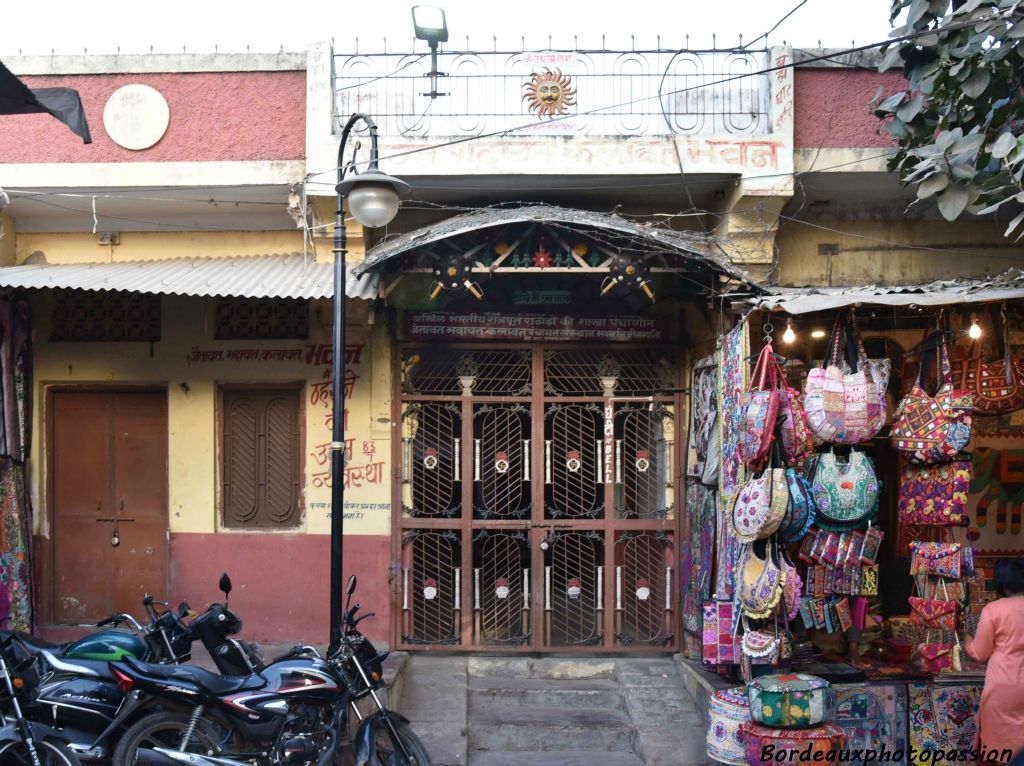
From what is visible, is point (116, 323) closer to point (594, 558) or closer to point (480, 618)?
point (480, 618)

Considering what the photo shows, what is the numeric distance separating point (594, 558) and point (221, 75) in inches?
206

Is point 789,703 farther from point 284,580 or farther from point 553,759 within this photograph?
point 284,580

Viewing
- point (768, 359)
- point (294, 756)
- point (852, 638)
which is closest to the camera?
point (294, 756)

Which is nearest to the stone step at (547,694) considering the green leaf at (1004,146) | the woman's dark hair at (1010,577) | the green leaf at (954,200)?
the woman's dark hair at (1010,577)

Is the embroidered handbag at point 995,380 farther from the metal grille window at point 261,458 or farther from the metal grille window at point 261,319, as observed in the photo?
the metal grille window at point 261,458

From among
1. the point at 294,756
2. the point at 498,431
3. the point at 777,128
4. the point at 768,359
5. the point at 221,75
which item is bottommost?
the point at 294,756

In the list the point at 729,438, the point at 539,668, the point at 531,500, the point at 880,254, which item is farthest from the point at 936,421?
the point at 539,668

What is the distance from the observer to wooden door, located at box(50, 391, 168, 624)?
27.7ft

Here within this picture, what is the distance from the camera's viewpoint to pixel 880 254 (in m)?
8.23

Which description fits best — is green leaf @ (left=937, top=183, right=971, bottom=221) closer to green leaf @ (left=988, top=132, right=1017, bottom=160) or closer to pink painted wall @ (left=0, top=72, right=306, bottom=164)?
green leaf @ (left=988, top=132, right=1017, bottom=160)

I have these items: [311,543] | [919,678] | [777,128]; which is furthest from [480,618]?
[777,128]

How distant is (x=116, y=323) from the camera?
839 cm

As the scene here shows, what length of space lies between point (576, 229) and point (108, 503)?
490 cm

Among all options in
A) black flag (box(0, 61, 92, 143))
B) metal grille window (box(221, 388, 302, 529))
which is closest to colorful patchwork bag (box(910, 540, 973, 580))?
metal grille window (box(221, 388, 302, 529))
